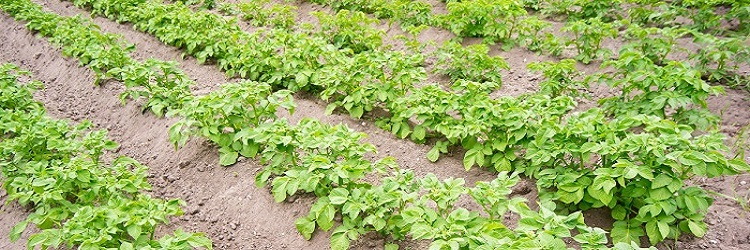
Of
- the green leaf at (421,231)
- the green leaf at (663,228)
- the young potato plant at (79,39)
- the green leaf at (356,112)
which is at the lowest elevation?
the young potato plant at (79,39)

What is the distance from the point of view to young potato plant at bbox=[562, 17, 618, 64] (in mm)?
5977

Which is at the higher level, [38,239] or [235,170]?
[38,239]

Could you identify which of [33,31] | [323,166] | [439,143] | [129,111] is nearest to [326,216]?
→ [323,166]

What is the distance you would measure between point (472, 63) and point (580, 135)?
8.02 ft

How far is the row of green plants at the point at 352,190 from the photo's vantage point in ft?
9.27

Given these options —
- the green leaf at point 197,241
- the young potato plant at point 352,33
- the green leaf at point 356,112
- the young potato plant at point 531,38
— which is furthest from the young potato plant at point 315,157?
the young potato plant at point 531,38

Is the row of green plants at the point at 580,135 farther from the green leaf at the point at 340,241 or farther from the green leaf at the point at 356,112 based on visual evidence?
the green leaf at the point at 340,241

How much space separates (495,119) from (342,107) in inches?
73.2

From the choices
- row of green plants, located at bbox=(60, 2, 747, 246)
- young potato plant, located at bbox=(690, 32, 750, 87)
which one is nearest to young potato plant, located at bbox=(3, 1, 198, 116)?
row of green plants, located at bbox=(60, 2, 747, 246)

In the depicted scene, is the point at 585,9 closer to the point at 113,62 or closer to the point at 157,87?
the point at 157,87

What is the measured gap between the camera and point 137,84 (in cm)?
572

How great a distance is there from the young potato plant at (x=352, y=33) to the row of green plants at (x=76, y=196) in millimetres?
3037

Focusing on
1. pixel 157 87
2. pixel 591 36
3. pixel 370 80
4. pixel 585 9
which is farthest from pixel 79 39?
pixel 585 9

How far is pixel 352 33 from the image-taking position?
6.83 m
